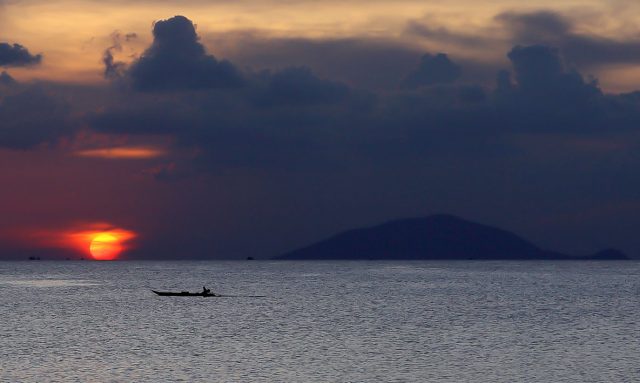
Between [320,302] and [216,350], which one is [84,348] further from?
[320,302]

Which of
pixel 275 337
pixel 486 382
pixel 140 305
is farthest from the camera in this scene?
pixel 140 305

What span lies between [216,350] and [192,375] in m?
17.5

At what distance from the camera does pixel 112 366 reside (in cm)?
8369

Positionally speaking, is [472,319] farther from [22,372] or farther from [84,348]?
[22,372]

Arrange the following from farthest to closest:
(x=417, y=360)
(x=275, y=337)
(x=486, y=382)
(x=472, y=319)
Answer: (x=472, y=319), (x=275, y=337), (x=417, y=360), (x=486, y=382)

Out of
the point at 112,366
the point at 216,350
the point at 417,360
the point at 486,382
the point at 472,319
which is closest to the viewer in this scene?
the point at 486,382

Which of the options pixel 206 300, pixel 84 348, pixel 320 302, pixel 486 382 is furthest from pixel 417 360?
pixel 206 300

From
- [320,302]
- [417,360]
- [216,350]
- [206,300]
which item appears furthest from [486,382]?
[206,300]

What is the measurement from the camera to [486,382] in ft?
250

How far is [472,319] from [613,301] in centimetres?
6025

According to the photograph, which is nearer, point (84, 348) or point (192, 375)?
point (192, 375)

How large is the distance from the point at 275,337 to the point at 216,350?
1413cm

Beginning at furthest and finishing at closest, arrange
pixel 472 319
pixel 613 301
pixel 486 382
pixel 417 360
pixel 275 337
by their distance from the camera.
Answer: pixel 613 301, pixel 472 319, pixel 275 337, pixel 417 360, pixel 486 382

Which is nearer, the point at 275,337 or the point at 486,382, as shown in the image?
the point at 486,382
